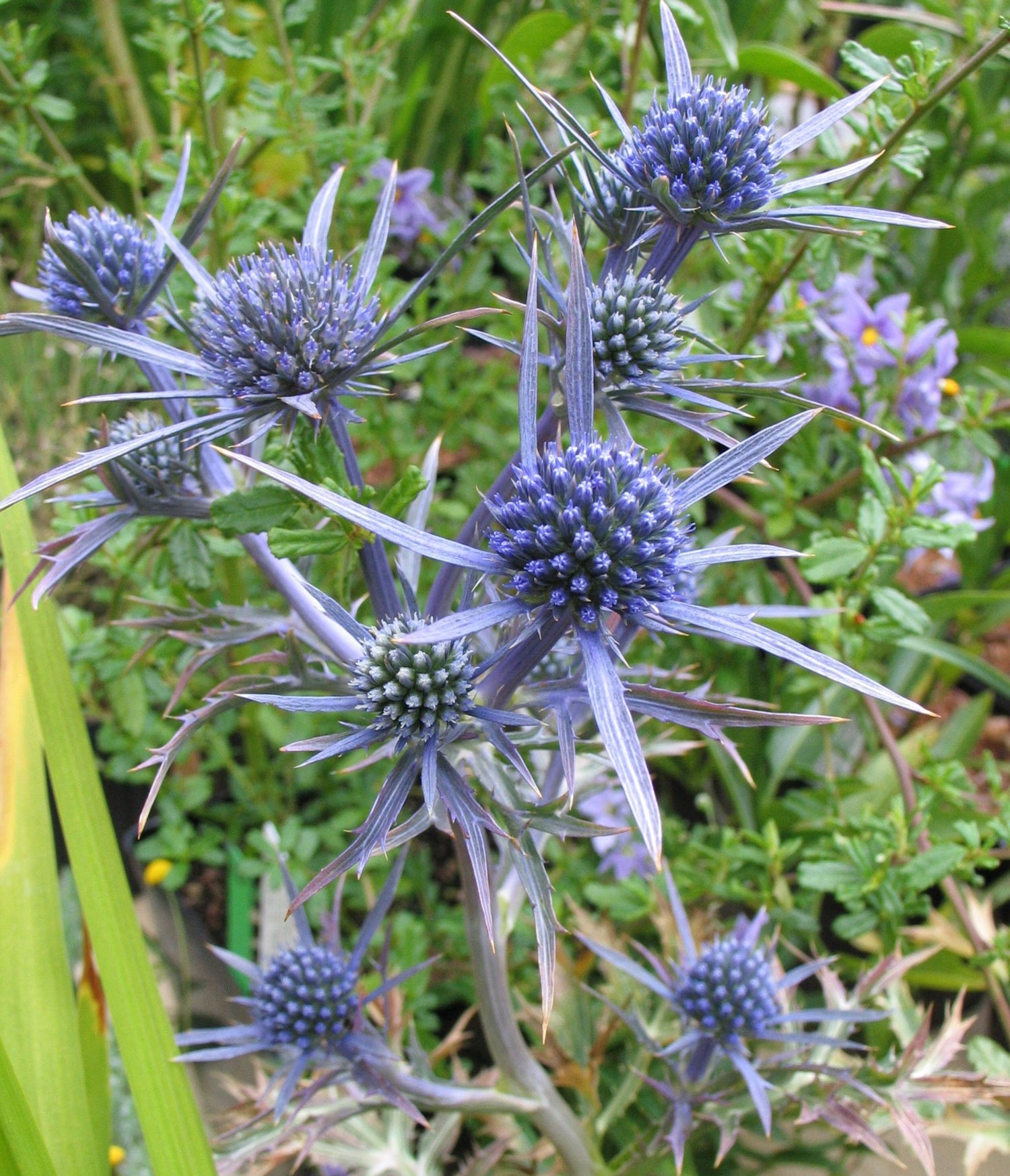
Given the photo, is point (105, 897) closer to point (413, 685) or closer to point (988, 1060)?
point (413, 685)

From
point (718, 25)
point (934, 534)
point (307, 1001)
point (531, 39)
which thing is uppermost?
point (531, 39)

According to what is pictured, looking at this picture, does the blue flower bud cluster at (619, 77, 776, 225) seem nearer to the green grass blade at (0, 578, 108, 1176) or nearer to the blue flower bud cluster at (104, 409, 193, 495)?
the blue flower bud cluster at (104, 409, 193, 495)

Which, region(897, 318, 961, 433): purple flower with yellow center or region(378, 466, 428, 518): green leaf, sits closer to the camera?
region(378, 466, 428, 518): green leaf

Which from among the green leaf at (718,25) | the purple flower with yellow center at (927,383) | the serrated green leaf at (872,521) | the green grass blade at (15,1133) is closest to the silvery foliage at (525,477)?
the green grass blade at (15,1133)

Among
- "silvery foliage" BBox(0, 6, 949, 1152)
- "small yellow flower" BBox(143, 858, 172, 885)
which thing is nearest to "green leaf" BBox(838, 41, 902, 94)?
"silvery foliage" BBox(0, 6, 949, 1152)

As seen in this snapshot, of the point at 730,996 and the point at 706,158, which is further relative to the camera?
the point at 730,996

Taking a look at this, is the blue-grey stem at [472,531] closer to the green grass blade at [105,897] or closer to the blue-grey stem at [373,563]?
the blue-grey stem at [373,563]

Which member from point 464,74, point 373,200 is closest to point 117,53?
point 373,200

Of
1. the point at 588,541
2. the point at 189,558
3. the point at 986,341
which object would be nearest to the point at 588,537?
the point at 588,541
